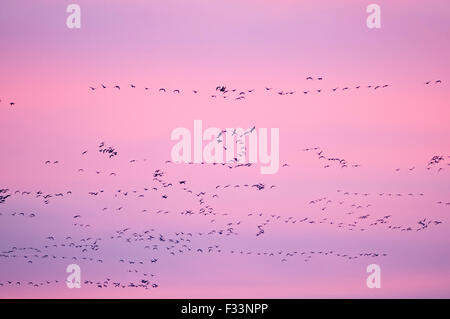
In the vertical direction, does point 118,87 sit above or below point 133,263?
above

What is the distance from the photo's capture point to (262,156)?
12383 mm
